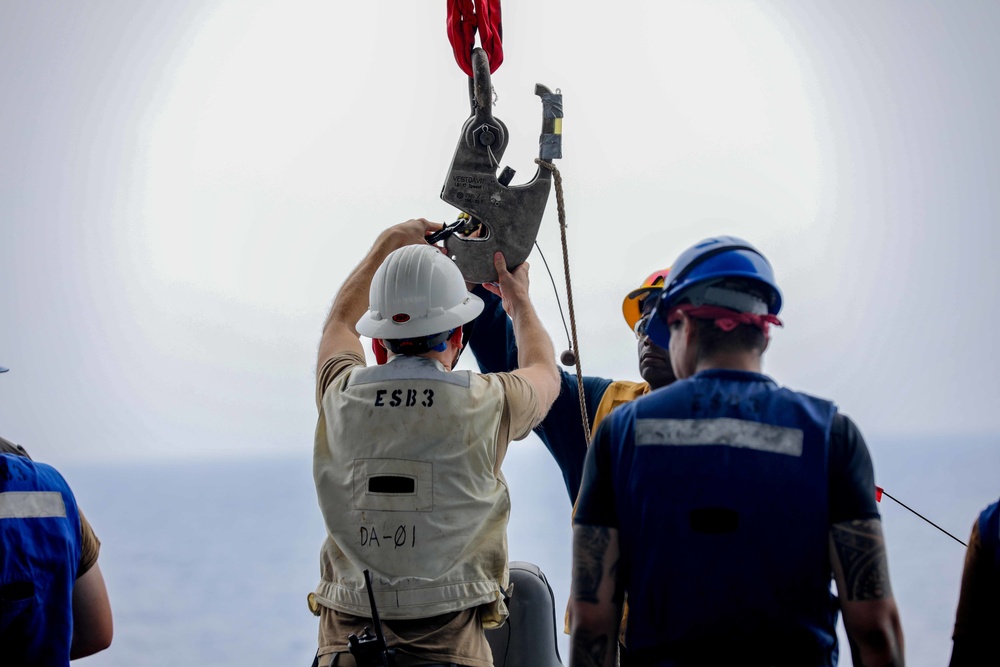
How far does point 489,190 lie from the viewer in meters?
2.09

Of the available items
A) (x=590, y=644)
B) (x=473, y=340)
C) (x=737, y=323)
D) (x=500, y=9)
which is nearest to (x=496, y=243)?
(x=473, y=340)

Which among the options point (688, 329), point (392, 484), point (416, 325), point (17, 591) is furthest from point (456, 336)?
point (17, 591)

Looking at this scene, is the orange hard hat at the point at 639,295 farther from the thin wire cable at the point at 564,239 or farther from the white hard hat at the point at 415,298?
the white hard hat at the point at 415,298

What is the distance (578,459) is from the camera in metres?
2.37

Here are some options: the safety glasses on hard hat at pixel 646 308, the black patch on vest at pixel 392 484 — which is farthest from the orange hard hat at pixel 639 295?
the black patch on vest at pixel 392 484

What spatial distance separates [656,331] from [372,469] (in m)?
0.54

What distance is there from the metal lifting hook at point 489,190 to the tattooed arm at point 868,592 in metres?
1.04

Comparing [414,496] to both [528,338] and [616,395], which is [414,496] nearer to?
[528,338]

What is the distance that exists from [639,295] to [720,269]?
1.10 m

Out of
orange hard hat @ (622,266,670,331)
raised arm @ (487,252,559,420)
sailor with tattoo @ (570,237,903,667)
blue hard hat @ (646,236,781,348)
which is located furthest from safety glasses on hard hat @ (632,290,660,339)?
sailor with tattoo @ (570,237,903,667)

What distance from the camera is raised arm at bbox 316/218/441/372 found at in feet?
6.29

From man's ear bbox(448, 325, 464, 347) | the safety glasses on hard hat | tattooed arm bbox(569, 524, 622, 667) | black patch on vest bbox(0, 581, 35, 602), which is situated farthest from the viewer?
the safety glasses on hard hat

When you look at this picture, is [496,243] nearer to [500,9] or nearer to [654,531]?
[500,9]

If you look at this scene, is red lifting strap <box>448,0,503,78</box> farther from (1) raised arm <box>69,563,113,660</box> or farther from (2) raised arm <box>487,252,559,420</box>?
(1) raised arm <box>69,563,113,660</box>
